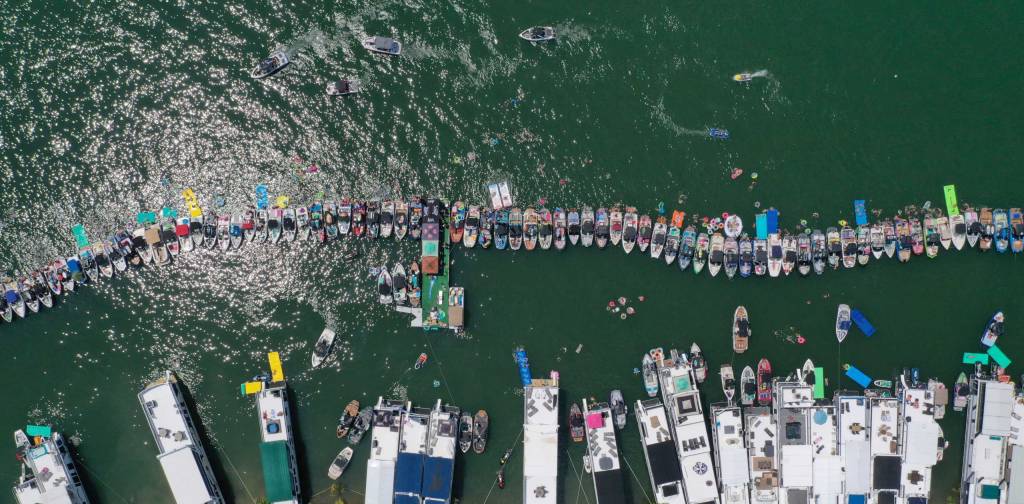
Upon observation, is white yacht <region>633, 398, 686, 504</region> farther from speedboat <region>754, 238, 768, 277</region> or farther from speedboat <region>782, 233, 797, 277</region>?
speedboat <region>782, 233, 797, 277</region>

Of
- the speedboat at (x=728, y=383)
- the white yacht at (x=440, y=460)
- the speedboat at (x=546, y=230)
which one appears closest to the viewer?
the white yacht at (x=440, y=460)

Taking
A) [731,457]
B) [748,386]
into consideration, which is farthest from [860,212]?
[731,457]

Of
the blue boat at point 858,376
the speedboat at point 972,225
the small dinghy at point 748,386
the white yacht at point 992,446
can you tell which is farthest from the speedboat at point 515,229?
the white yacht at point 992,446

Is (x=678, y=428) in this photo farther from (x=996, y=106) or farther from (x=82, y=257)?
(x=82, y=257)

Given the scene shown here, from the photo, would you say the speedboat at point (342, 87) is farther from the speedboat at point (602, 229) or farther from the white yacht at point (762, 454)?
the white yacht at point (762, 454)

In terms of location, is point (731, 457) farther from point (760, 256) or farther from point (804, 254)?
point (804, 254)

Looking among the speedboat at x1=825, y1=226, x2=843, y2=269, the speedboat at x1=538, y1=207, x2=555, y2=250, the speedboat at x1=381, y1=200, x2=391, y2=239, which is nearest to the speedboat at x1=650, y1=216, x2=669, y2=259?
the speedboat at x1=538, y1=207, x2=555, y2=250
